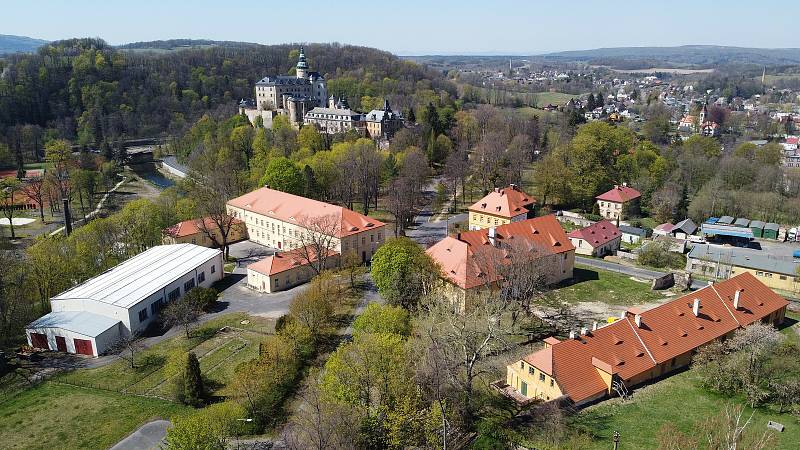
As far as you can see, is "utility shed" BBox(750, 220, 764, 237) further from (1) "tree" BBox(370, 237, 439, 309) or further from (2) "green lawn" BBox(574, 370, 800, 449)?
(1) "tree" BBox(370, 237, 439, 309)

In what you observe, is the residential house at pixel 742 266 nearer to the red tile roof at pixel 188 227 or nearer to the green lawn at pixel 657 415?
the green lawn at pixel 657 415

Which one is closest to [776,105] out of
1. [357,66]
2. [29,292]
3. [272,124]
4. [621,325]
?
[357,66]

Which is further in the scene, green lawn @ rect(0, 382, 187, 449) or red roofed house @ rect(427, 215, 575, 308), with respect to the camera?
red roofed house @ rect(427, 215, 575, 308)

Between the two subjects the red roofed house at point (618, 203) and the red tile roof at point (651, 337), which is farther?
the red roofed house at point (618, 203)

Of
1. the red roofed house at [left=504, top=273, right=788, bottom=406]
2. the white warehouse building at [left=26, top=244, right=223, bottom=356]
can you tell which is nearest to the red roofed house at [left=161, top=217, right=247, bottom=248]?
the white warehouse building at [left=26, top=244, right=223, bottom=356]

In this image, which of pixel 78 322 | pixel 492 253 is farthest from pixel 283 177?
pixel 492 253

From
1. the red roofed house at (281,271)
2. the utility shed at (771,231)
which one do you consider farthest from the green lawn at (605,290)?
the utility shed at (771,231)

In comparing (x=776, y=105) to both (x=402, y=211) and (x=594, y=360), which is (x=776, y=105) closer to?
(x=402, y=211)
